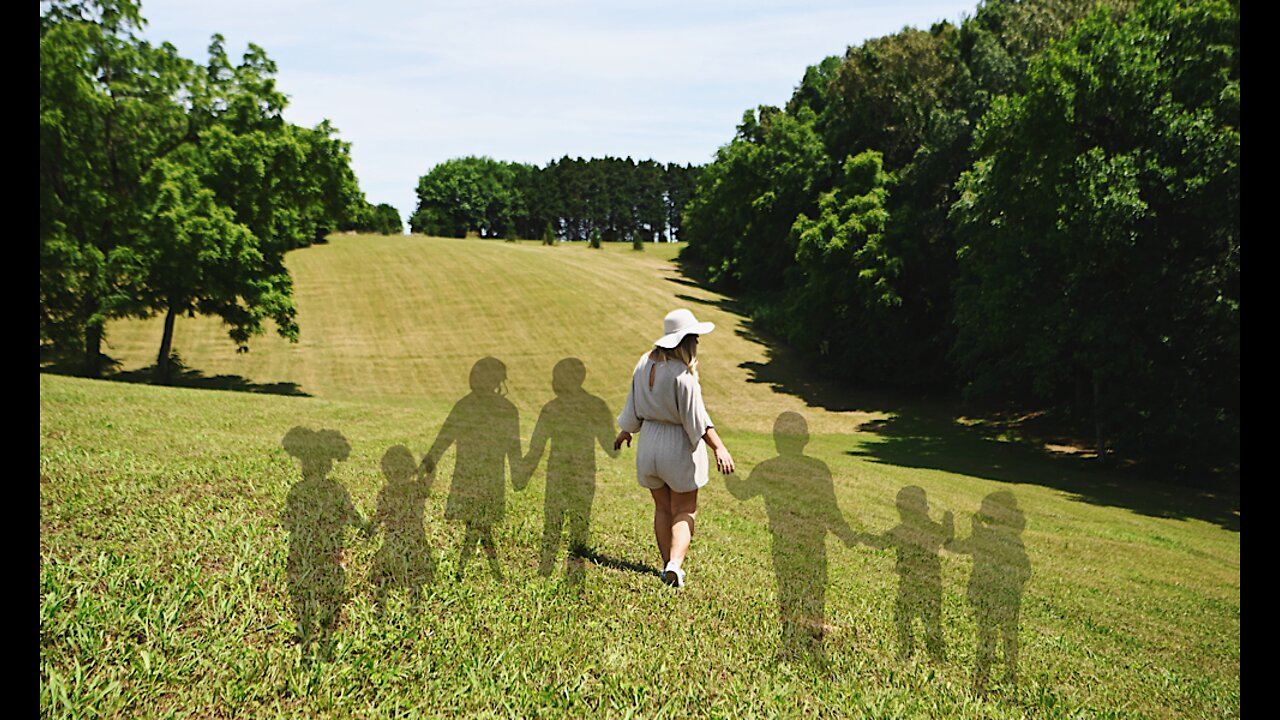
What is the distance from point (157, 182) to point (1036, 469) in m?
34.8

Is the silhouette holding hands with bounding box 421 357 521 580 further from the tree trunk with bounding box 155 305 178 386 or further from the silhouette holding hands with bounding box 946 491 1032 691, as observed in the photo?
the tree trunk with bounding box 155 305 178 386

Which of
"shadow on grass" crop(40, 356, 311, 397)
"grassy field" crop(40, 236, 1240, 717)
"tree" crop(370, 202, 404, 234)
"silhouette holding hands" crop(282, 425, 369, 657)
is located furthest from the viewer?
"tree" crop(370, 202, 404, 234)

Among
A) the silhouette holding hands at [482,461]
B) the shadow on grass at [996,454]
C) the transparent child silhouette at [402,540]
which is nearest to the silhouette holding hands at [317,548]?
the transparent child silhouette at [402,540]

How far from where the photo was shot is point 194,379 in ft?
122

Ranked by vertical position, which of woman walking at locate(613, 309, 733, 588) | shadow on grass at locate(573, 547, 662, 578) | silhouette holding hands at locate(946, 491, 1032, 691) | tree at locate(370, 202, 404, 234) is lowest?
silhouette holding hands at locate(946, 491, 1032, 691)

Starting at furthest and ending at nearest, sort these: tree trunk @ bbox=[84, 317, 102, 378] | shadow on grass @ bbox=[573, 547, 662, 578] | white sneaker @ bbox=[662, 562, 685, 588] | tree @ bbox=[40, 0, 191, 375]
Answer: tree trunk @ bbox=[84, 317, 102, 378]
tree @ bbox=[40, 0, 191, 375]
shadow on grass @ bbox=[573, 547, 662, 578]
white sneaker @ bbox=[662, 562, 685, 588]

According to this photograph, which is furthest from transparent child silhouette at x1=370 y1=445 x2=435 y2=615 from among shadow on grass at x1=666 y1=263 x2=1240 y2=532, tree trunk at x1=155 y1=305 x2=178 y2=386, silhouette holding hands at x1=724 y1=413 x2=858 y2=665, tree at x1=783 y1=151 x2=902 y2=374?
tree at x1=783 y1=151 x2=902 y2=374

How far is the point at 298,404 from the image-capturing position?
19.2 m

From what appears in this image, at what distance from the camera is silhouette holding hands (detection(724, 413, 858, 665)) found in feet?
20.9

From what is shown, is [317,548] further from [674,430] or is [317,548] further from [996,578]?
[996,578]

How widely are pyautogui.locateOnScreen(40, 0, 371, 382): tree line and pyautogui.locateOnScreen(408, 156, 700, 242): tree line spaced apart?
10424 cm

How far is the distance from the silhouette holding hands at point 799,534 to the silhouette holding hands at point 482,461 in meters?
2.64

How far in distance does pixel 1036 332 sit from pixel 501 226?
12927cm

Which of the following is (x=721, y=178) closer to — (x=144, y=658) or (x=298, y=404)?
(x=298, y=404)
